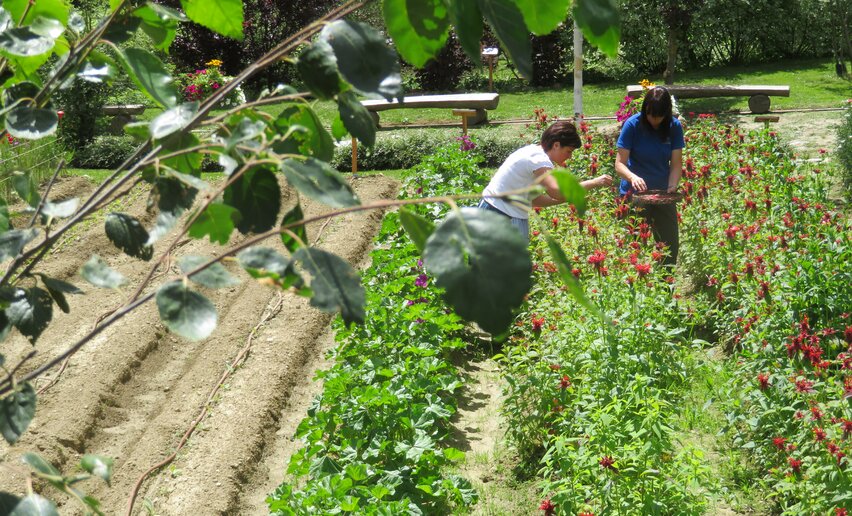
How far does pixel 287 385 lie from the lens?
6.03 metres

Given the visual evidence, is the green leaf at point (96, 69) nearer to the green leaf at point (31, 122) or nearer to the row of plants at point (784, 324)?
the green leaf at point (31, 122)

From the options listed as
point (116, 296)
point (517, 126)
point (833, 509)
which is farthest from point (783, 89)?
point (833, 509)

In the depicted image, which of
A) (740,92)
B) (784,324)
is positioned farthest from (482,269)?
(740,92)

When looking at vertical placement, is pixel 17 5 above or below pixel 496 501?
above

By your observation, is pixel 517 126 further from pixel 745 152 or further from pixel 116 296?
pixel 116 296

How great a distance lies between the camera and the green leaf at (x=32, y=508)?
2.72ft

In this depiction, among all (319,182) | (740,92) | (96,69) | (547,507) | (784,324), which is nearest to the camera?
(319,182)

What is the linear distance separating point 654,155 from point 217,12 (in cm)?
523

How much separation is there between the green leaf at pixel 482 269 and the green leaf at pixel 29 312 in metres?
0.53

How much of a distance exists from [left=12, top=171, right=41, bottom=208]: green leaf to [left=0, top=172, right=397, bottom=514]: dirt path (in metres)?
3.58

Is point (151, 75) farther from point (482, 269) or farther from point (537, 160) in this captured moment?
point (537, 160)

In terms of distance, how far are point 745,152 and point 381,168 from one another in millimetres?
5050

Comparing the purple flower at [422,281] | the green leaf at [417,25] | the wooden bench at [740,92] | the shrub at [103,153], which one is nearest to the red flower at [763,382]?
the purple flower at [422,281]

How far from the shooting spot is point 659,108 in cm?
587
